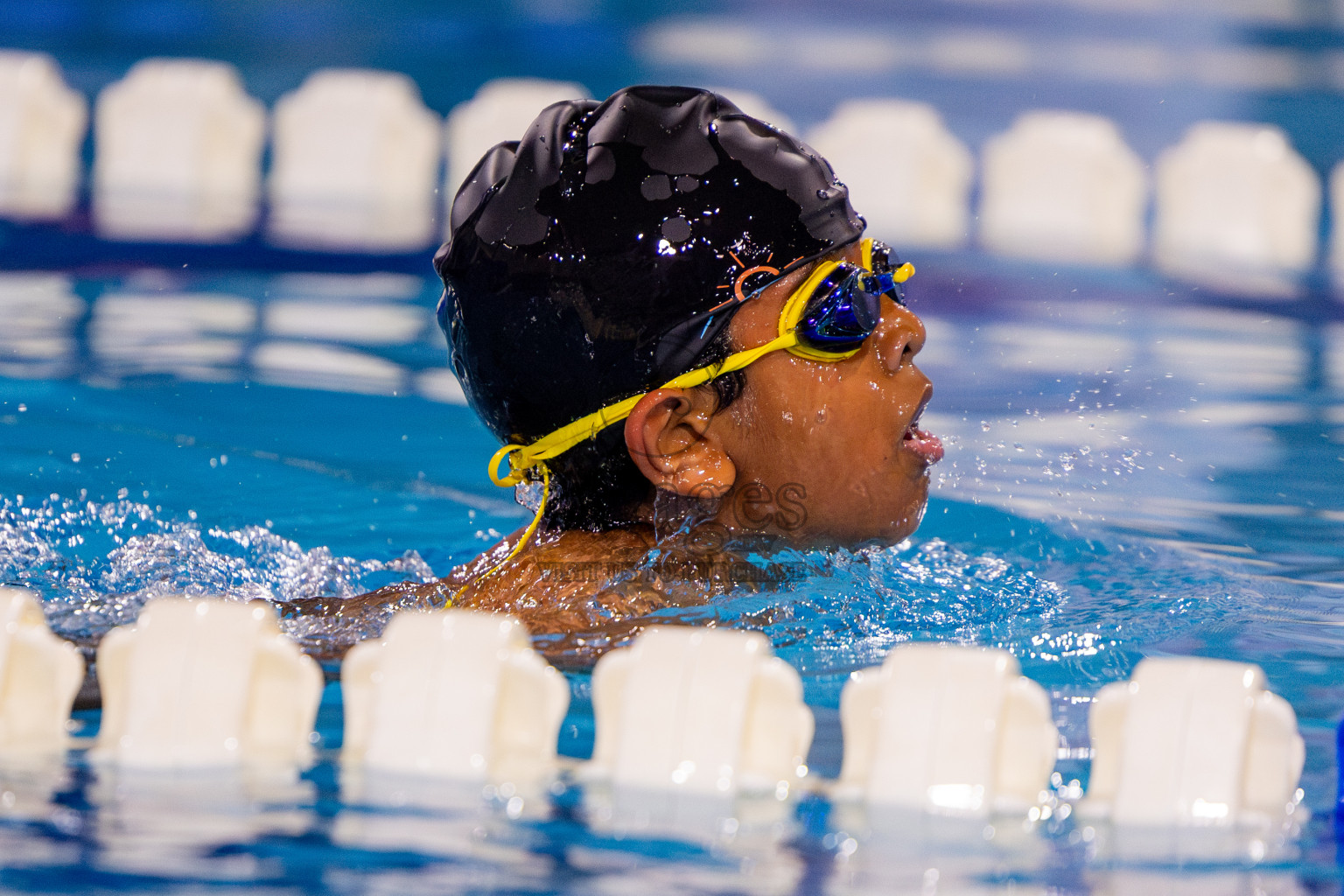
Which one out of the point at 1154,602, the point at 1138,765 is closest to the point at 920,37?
the point at 1154,602

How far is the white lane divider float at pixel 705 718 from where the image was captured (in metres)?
1.83

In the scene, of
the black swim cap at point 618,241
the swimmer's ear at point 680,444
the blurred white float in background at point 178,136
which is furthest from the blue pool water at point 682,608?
the blurred white float in background at point 178,136

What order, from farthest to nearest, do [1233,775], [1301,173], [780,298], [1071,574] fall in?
[1301,173]
[1071,574]
[780,298]
[1233,775]

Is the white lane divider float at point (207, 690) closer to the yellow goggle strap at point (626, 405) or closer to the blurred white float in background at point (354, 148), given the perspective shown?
the yellow goggle strap at point (626, 405)

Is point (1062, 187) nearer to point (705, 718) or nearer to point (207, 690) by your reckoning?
point (705, 718)

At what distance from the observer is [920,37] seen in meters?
13.0

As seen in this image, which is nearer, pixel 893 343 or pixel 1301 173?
pixel 893 343

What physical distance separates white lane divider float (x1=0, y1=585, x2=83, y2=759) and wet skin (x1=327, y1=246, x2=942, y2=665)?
772 millimetres

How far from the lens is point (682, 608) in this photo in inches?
Result: 106

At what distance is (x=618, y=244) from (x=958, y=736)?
41.1 inches

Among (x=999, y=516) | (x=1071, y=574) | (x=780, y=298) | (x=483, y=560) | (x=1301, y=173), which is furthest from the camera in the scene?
(x=1301, y=173)

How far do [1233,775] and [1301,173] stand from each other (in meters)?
8.97

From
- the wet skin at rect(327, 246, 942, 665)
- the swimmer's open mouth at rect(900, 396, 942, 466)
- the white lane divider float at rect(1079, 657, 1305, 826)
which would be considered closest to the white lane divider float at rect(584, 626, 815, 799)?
the white lane divider float at rect(1079, 657, 1305, 826)

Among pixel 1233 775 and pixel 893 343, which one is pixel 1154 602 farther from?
pixel 1233 775
